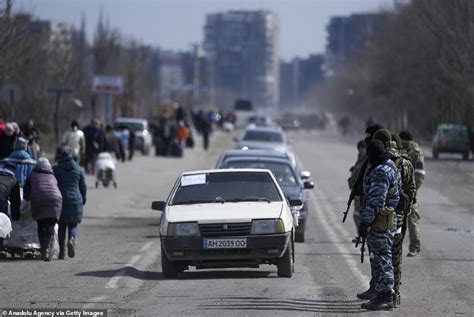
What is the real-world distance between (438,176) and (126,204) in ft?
53.2

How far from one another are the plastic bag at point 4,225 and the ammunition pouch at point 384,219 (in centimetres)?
586

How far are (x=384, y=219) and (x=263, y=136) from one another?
28.3 metres

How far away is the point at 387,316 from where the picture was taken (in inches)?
478

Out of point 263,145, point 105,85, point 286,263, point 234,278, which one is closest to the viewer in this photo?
point 286,263

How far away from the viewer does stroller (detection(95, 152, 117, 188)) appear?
113 feet

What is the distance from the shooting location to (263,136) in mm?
40812

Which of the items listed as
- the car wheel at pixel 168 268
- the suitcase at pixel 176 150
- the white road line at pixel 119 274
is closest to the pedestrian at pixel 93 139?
the suitcase at pixel 176 150

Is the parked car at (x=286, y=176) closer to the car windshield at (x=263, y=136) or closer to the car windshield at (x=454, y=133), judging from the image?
the car windshield at (x=263, y=136)

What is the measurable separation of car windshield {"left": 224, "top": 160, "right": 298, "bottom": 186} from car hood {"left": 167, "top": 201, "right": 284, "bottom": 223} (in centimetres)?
526

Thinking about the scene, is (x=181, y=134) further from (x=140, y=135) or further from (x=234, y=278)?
(x=234, y=278)

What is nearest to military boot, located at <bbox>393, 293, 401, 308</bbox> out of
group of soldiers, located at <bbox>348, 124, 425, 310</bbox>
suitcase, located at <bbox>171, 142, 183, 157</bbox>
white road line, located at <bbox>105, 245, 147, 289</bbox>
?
group of soldiers, located at <bbox>348, 124, 425, 310</bbox>

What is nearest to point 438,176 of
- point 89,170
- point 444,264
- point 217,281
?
point 89,170

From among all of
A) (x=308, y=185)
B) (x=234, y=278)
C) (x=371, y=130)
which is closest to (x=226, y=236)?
(x=234, y=278)

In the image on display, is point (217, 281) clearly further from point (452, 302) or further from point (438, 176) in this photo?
point (438, 176)
